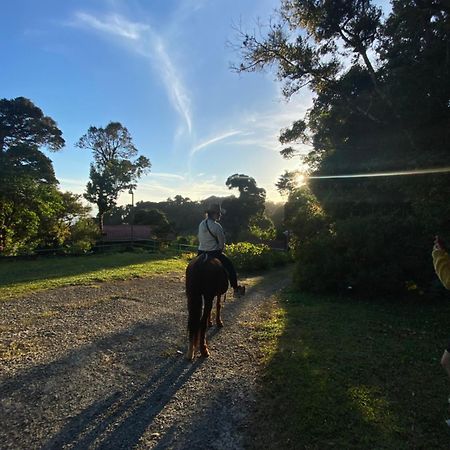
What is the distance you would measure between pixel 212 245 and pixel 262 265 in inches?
525

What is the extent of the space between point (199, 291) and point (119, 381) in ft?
4.85

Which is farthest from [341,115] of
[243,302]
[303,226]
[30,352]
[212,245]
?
[30,352]

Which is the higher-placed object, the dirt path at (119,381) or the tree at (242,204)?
the tree at (242,204)

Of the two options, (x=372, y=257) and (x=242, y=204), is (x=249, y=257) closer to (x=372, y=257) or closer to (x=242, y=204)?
(x=372, y=257)

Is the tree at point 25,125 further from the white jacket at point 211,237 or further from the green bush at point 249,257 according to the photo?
the white jacket at point 211,237

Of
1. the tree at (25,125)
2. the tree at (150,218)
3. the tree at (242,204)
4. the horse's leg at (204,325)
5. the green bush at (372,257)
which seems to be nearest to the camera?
the horse's leg at (204,325)

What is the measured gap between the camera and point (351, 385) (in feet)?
12.6

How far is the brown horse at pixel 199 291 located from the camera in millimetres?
4711

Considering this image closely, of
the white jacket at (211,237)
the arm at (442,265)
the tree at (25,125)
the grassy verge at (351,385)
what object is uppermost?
the tree at (25,125)

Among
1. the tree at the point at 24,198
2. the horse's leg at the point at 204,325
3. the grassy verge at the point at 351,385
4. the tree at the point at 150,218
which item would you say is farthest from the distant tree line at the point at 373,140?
the tree at the point at 150,218

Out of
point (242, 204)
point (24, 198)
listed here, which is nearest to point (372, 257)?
point (24, 198)

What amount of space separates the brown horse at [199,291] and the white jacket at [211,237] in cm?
62

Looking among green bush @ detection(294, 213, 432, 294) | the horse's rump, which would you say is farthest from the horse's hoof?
green bush @ detection(294, 213, 432, 294)

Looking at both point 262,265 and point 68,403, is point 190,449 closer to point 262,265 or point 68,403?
point 68,403
